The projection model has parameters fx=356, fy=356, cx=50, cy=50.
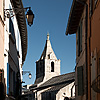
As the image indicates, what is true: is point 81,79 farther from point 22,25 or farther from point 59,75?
point 59,75

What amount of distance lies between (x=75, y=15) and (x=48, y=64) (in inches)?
2747

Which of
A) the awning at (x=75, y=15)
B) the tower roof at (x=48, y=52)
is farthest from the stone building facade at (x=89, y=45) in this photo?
the tower roof at (x=48, y=52)

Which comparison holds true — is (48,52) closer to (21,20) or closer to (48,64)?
(48,64)

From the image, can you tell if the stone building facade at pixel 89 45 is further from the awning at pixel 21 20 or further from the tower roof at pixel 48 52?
the tower roof at pixel 48 52

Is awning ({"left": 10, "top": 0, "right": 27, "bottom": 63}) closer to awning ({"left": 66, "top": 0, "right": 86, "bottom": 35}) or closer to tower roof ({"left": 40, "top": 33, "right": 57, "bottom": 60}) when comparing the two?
awning ({"left": 66, "top": 0, "right": 86, "bottom": 35})

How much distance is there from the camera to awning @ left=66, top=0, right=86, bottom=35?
15109mm

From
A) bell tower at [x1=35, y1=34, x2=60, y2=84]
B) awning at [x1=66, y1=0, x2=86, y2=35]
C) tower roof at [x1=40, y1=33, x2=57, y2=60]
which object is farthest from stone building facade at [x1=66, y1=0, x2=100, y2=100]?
tower roof at [x1=40, y1=33, x2=57, y2=60]

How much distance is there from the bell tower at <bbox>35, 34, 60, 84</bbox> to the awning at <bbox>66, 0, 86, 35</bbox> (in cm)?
6637

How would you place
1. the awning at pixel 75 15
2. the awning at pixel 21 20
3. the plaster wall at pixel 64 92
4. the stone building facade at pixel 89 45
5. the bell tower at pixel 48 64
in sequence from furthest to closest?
the bell tower at pixel 48 64
the plaster wall at pixel 64 92
the awning at pixel 21 20
the awning at pixel 75 15
the stone building facade at pixel 89 45

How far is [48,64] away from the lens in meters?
86.2

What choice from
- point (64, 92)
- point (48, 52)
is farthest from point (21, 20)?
point (48, 52)

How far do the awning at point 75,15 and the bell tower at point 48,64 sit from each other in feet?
218

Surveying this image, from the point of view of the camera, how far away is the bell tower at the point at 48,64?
86.1 m

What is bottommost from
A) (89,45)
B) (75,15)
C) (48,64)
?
(89,45)
